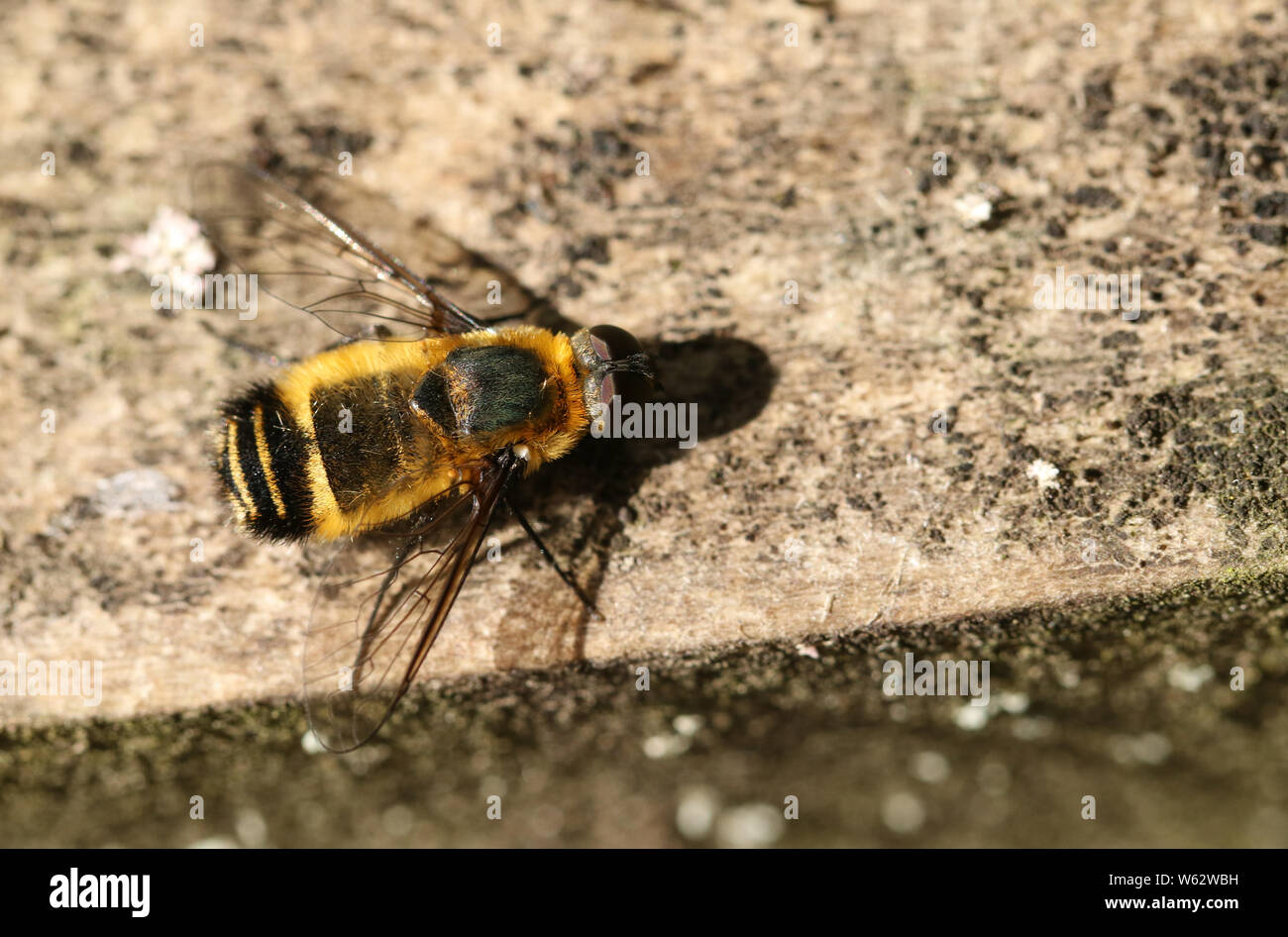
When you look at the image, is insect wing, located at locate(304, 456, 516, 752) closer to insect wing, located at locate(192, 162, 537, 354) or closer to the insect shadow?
the insect shadow

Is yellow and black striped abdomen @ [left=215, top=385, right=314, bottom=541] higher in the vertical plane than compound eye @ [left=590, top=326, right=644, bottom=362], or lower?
lower

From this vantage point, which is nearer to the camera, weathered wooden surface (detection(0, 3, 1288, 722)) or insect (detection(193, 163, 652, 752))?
insect (detection(193, 163, 652, 752))

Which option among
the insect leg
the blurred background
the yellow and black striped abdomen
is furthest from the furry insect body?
the blurred background

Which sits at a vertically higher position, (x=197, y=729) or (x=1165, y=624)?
(x=1165, y=624)

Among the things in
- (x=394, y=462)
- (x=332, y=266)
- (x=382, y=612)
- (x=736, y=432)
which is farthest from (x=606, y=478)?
(x=332, y=266)

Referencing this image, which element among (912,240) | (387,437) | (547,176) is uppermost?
(547,176)

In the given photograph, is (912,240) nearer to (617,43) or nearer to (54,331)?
(617,43)
